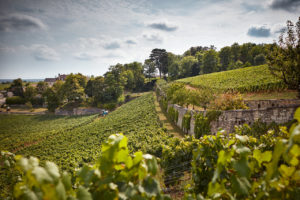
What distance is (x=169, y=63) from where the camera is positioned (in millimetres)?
71625

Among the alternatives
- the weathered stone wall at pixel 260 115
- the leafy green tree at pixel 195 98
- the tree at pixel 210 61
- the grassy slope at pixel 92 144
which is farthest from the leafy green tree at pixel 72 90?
the weathered stone wall at pixel 260 115

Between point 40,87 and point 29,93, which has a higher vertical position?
point 40,87

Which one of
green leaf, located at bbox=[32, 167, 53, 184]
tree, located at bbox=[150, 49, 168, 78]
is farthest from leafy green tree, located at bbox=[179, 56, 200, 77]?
green leaf, located at bbox=[32, 167, 53, 184]

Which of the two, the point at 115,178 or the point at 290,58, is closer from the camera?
the point at 115,178

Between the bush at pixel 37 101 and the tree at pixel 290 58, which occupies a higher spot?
the tree at pixel 290 58

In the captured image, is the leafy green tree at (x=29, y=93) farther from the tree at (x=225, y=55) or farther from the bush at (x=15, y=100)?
the tree at (x=225, y=55)

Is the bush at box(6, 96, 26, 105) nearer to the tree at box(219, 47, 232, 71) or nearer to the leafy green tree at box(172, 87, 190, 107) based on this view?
the leafy green tree at box(172, 87, 190, 107)

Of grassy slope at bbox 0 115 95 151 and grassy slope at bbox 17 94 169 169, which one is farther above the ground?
grassy slope at bbox 17 94 169 169

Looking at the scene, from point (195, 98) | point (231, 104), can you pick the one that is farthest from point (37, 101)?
point (231, 104)

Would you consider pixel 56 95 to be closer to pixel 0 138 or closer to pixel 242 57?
pixel 0 138

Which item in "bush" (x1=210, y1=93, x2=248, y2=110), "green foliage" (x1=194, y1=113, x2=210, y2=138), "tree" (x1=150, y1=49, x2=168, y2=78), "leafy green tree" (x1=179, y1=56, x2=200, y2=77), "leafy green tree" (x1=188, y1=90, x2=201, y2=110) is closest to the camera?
"bush" (x1=210, y1=93, x2=248, y2=110)

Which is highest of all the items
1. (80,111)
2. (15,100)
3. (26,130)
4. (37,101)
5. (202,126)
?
(15,100)

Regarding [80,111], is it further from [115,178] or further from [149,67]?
[115,178]

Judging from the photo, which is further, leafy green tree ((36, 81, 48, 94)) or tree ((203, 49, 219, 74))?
leafy green tree ((36, 81, 48, 94))
